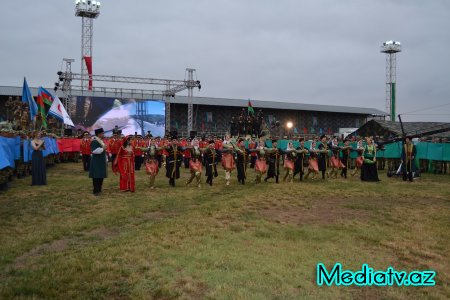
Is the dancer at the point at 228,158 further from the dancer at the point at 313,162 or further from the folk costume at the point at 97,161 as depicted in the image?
the folk costume at the point at 97,161

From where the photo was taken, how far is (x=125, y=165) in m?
11.6

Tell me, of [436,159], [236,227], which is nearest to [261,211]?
[236,227]

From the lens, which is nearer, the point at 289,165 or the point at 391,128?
the point at 289,165

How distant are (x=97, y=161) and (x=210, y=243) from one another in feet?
19.7

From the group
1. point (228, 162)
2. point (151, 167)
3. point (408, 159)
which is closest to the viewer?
point (151, 167)

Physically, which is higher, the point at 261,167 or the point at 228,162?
the point at 228,162

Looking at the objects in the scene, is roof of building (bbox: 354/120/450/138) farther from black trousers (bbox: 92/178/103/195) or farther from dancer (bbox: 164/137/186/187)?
black trousers (bbox: 92/178/103/195)

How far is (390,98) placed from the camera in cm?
4747

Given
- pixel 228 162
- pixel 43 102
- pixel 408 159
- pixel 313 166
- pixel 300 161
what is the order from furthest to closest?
pixel 43 102 → pixel 408 159 → pixel 300 161 → pixel 313 166 → pixel 228 162

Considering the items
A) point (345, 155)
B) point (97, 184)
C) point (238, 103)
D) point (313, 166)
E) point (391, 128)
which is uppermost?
point (238, 103)

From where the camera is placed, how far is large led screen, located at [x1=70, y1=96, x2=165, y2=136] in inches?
1077

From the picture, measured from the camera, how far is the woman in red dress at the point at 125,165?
11648 millimetres

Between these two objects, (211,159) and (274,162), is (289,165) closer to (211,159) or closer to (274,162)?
(274,162)

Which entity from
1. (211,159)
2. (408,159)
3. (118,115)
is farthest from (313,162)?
(118,115)
